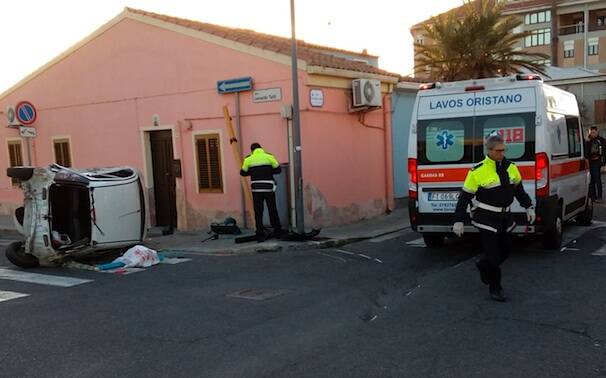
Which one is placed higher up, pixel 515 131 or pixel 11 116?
pixel 11 116

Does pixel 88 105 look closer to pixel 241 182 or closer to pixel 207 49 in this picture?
pixel 207 49

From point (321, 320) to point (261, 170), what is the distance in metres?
4.86

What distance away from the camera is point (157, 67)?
499 inches

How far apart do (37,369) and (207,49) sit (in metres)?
8.72

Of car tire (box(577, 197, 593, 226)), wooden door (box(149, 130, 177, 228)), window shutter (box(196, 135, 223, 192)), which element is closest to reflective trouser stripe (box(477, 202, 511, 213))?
car tire (box(577, 197, 593, 226))

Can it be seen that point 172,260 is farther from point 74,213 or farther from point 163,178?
point 163,178

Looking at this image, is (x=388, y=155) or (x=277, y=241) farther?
(x=388, y=155)

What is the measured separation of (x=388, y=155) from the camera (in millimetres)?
13383

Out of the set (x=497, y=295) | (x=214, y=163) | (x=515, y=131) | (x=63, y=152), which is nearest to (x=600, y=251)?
(x=515, y=131)

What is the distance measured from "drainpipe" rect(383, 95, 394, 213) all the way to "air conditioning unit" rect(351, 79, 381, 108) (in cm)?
138

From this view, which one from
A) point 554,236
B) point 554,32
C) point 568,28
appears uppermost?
point 568,28

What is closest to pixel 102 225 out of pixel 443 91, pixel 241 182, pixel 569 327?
pixel 241 182

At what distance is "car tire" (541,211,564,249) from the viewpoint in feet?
25.5

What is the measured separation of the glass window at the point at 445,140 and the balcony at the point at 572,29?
164ft
